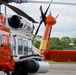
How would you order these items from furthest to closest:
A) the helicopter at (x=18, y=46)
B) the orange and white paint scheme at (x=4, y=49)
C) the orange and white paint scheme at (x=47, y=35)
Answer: the orange and white paint scheme at (x=47, y=35) < the helicopter at (x=18, y=46) < the orange and white paint scheme at (x=4, y=49)

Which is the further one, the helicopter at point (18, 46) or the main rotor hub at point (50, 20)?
the main rotor hub at point (50, 20)

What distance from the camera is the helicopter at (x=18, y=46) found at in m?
12.4

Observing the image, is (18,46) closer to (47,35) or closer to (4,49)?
(4,49)

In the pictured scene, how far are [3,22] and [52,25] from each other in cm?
1083

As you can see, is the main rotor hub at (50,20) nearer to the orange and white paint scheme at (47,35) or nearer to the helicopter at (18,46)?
the orange and white paint scheme at (47,35)

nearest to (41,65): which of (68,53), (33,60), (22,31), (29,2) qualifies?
(33,60)

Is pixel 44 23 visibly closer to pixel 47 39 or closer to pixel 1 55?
pixel 47 39

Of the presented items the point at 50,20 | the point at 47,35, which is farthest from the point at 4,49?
the point at 50,20

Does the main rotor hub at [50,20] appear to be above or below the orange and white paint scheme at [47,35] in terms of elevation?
above

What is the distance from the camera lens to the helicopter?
12.4 meters

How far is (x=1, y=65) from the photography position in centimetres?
1223

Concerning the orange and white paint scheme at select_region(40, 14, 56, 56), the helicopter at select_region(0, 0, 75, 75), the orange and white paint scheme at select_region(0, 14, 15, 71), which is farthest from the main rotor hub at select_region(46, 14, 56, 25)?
the orange and white paint scheme at select_region(0, 14, 15, 71)

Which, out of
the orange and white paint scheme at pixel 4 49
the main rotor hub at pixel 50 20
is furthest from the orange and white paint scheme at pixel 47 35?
the orange and white paint scheme at pixel 4 49

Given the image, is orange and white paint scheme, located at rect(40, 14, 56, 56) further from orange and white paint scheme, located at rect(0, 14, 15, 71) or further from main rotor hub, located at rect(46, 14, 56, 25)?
orange and white paint scheme, located at rect(0, 14, 15, 71)
